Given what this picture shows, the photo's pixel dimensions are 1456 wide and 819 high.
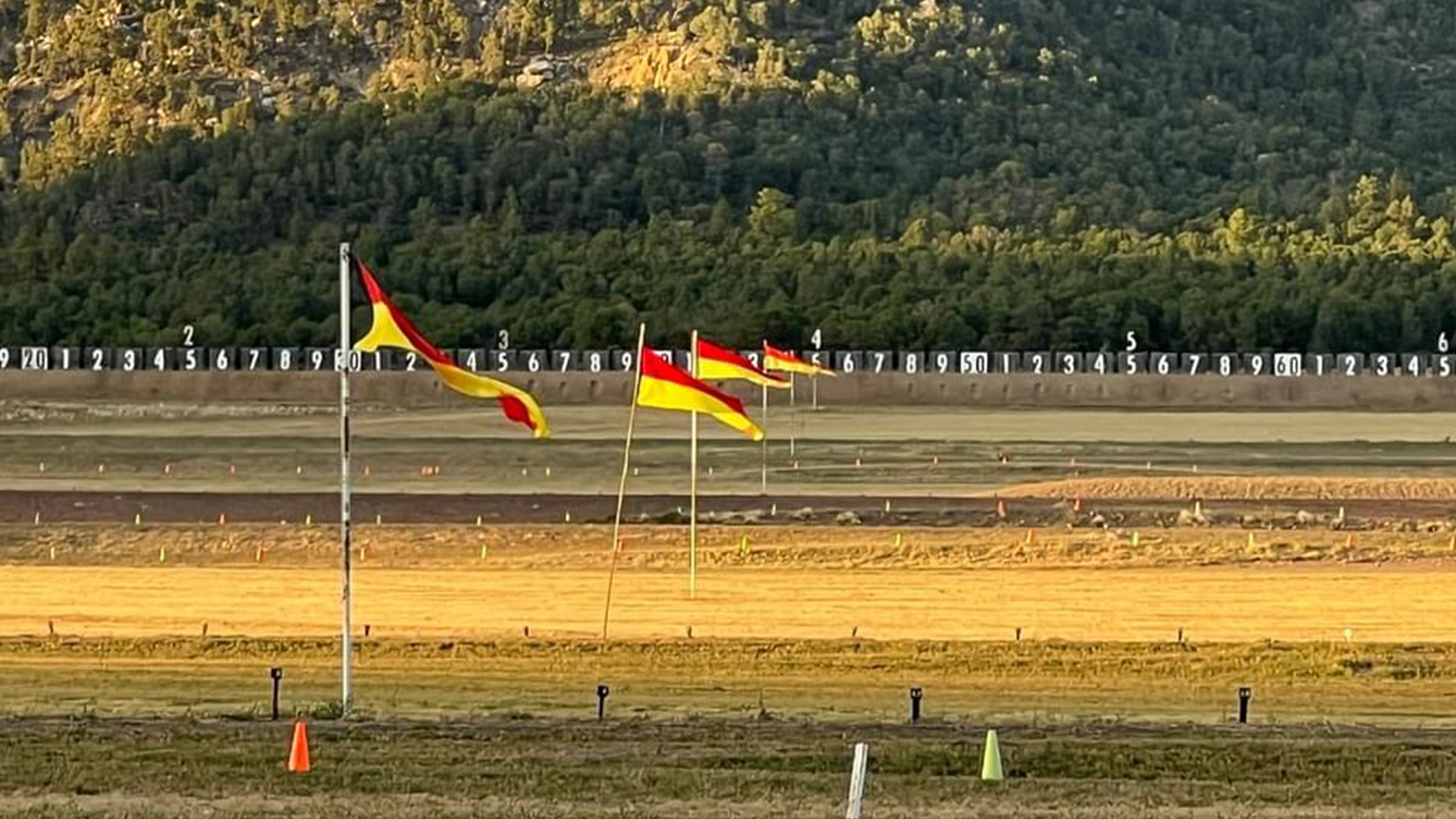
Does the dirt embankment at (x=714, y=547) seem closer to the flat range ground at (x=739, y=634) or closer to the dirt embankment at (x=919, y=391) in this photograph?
the flat range ground at (x=739, y=634)

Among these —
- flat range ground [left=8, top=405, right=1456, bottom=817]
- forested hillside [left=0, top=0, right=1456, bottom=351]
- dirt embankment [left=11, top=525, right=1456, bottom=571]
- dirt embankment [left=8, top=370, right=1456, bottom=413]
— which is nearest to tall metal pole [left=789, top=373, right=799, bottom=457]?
flat range ground [left=8, top=405, right=1456, bottom=817]

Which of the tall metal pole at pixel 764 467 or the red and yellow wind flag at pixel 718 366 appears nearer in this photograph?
the red and yellow wind flag at pixel 718 366

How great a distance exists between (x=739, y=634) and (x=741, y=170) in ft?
386

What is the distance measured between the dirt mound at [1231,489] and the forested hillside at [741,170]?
5272cm

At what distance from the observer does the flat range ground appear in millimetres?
20547

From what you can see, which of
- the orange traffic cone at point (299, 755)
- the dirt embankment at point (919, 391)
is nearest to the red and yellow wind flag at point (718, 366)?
the orange traffic cone at point (299, 755)

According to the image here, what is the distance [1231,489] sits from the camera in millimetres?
58875

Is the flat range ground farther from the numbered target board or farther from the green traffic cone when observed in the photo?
the numbered target board

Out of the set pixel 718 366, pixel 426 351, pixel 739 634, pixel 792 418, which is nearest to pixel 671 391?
pixel 739 634

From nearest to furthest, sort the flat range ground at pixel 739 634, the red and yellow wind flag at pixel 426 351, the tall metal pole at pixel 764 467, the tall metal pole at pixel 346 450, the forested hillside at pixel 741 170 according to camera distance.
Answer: the flat range ground at pixel 739 634 → the tall metal pole at pixel 346 450 → the red and yellow wind flag at pixel 426 351 → the tall metal pole at pixel 764 467 → the forested hillside at pixel 741 170

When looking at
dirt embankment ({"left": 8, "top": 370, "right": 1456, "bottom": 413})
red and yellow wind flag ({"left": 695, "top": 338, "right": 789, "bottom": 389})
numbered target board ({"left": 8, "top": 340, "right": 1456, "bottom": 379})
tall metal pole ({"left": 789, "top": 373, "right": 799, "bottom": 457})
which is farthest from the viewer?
numbered target board ({"left": 8, "top": 340, "right": 1456, "bottom": 379})

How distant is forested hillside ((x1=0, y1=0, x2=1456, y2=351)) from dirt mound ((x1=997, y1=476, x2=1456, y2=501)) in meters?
52.7

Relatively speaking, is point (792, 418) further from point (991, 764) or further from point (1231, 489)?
point (991, 764)

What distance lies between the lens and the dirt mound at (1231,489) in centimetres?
5750
